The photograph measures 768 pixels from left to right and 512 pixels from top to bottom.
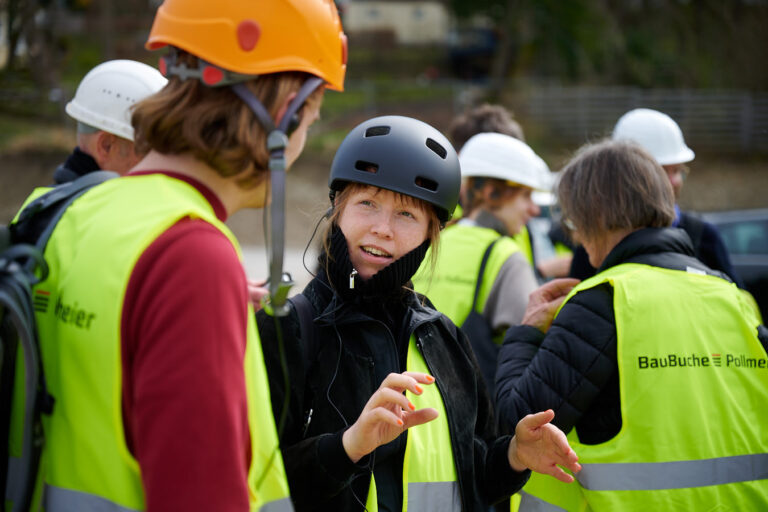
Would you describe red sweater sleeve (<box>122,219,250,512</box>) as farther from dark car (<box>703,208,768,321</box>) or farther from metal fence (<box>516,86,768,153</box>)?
metal fence (<box>516,86,768,153</box>)

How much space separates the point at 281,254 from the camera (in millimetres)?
1659

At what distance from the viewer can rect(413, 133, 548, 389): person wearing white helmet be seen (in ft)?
13.6

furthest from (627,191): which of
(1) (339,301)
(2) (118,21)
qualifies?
(2) (118,21)

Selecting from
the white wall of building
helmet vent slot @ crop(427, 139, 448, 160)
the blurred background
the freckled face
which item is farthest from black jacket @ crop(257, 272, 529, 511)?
the white wall of building

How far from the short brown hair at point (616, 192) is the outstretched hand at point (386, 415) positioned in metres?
1.39

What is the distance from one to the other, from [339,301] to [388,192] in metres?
0.45

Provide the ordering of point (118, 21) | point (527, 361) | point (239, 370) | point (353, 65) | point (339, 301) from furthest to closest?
point (353, 65), point (118, 21), point (527, 361), point (339, 301), point (239, 370)

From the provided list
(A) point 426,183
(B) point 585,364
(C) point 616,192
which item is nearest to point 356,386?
(A) point 426,183

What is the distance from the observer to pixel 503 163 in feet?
15.6

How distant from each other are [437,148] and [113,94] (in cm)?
162

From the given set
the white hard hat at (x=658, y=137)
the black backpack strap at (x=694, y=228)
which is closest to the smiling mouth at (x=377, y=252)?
the black backpack strap at (x=694, y=228)

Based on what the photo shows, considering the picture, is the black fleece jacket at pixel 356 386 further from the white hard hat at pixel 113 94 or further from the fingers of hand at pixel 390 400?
the white hard hat at pixel 113 94

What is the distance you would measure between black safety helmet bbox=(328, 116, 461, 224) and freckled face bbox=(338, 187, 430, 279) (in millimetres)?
58

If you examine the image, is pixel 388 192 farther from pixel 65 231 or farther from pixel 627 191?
pixel 65 231
